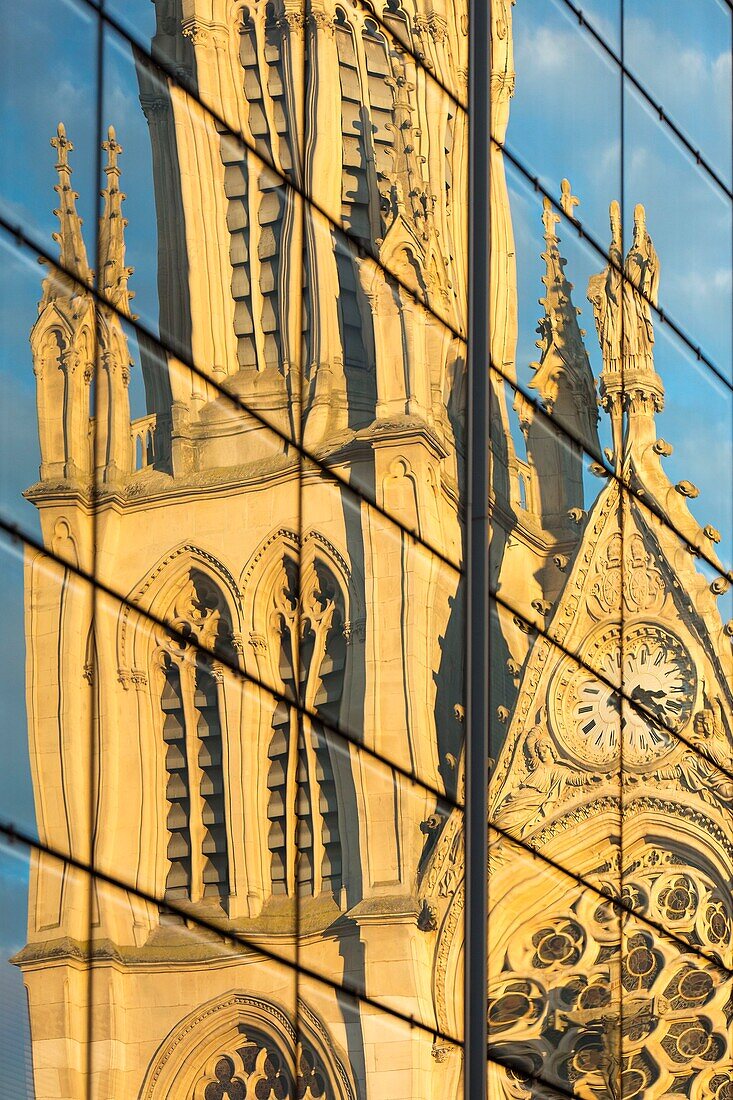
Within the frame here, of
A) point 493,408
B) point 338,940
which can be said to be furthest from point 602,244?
point 338,940

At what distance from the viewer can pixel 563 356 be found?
2169 centimetres

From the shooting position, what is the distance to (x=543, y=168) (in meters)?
21.9

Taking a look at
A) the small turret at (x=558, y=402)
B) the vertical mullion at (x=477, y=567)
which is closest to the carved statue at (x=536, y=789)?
the vertical mullion at (x=477, y=567)

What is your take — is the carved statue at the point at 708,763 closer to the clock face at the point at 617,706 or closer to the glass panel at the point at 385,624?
the clock face at the point at 617,706

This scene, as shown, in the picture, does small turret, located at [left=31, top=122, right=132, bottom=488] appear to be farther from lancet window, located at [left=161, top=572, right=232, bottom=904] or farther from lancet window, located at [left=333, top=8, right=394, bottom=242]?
lancet window, located at [left=333, top=8, right=394, bottom=242]

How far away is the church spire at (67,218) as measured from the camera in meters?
14.6

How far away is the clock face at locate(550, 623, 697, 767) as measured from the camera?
21.5 meters

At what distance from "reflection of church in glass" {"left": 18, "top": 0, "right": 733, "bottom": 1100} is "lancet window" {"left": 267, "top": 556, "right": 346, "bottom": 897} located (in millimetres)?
30

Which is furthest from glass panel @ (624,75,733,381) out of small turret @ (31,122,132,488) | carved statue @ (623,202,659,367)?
small turret @ (31,122,132,488)

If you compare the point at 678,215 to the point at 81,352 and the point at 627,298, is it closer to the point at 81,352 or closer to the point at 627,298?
the point at 627,298

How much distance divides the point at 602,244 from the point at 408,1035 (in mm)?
8032

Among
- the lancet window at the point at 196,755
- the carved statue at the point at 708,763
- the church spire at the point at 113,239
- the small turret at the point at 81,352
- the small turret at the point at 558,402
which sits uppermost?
the small turret at the point at 558,402

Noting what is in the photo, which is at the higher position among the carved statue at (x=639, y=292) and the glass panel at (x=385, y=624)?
the carved statue at (x=639, y=292)

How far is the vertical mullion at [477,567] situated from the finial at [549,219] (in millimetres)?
1023
